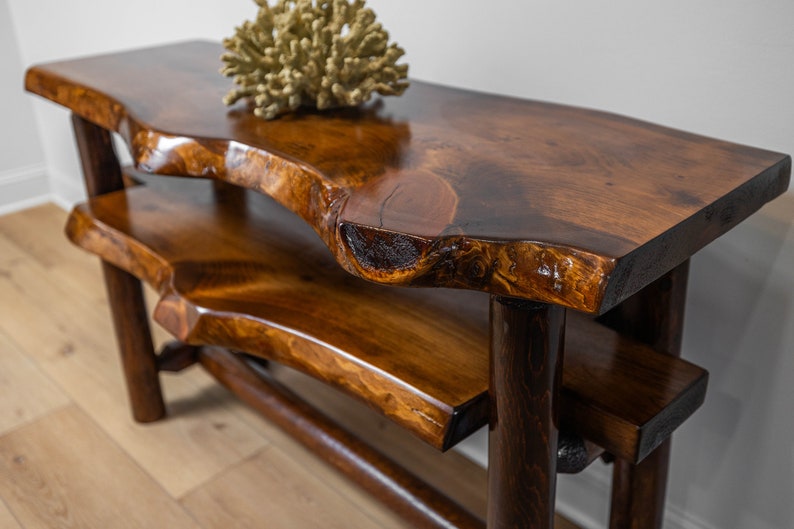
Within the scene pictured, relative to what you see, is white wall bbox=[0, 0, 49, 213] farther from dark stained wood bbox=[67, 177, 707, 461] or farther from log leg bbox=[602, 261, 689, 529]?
log leg bbox=[602, 261, 689, 529]

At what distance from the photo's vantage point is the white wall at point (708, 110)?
92 cm

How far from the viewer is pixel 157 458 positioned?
1454 mm

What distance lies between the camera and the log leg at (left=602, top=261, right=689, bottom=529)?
2.94 feet

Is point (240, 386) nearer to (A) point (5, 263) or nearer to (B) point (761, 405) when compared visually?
(B) point (761, 405)

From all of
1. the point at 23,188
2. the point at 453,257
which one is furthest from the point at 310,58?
the point at 23,188

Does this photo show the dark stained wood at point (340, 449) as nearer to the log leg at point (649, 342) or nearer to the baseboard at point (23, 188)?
the log leg at point (649, 342)

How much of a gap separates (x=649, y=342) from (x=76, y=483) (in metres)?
1.03

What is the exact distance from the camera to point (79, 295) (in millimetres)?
2076

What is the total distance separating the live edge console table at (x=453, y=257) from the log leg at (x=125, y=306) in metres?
0.12

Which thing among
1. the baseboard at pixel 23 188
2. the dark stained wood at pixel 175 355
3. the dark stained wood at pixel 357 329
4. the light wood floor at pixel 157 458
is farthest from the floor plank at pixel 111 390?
the baseboard at pixel 23 188

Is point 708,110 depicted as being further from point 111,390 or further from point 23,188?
point 23,188

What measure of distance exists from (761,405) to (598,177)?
0.49 metres

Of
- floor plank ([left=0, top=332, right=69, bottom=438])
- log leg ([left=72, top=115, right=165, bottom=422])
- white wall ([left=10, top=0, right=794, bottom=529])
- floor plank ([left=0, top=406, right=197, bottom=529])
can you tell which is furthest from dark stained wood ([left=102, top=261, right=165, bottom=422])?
white wall ([left=10, top=0, right=794, bottom=529])

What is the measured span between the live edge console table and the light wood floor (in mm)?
157
